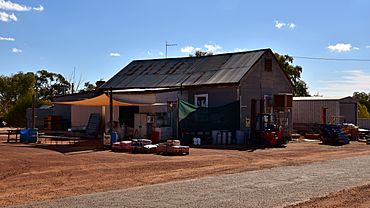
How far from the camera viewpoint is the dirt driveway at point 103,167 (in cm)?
1280

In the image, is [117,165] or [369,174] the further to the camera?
[117,165]

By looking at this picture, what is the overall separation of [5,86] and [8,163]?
198ft

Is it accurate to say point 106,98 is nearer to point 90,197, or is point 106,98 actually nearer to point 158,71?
point 158,71

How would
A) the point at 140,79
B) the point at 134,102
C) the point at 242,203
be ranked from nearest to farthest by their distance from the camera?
the point at 242,203 → the point at 134,102 → the point at 140,79

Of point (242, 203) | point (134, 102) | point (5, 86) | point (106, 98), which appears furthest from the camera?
point (5, 86)

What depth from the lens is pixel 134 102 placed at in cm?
3297

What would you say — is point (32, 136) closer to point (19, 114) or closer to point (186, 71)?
point (186, 71)

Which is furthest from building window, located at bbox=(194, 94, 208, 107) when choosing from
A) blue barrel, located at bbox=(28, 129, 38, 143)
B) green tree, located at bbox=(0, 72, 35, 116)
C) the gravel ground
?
green tree, located at bbox=(0, 72, 35, 116)

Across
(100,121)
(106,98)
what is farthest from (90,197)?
(100,121)

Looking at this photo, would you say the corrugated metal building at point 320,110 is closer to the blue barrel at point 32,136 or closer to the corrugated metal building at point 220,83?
the corrugated metal building at point 220,83

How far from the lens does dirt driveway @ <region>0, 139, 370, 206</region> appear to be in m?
12.8

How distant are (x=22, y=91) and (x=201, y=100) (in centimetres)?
4839

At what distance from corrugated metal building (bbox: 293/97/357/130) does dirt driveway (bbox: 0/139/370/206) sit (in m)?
17.0

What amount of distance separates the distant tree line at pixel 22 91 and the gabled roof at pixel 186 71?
1623 centimetres
